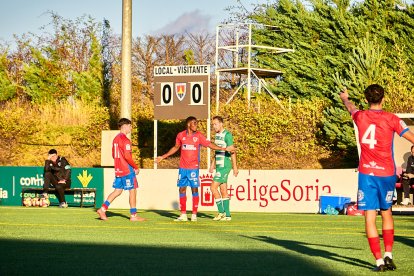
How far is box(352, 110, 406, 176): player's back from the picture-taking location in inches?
393

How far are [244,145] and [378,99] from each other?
2354 centimetres

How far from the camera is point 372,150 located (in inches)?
394

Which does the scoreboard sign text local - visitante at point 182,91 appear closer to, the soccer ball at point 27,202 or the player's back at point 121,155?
the soccer ball at point 27,202

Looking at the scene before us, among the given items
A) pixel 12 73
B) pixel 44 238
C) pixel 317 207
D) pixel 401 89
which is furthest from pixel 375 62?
pixel 12 73

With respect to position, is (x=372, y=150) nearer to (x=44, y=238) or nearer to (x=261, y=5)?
(x=44, y=238)

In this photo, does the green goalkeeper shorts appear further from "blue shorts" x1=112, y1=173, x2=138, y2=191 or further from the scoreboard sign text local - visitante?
the scoreboard sign text local - visitante

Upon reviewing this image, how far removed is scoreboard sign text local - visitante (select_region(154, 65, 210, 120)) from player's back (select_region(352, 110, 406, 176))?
19.7 m

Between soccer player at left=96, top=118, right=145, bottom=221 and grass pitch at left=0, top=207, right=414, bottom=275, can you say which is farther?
soccer player at left=96, top=118, right=145, bottom=221

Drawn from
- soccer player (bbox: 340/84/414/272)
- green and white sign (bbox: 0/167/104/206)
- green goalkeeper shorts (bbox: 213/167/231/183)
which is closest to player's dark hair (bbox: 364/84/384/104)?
soccer player (bbox: 340/84/414/272)

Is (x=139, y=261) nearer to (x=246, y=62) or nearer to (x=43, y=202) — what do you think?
(x=43, y=202)

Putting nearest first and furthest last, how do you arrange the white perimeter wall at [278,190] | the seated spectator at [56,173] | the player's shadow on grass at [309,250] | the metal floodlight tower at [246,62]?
the player's shadow on grass at [309,250] → the white perimeter wall at [278,190] → the seated spectator at [56,173] → the metal floodlight tower at [246,62]

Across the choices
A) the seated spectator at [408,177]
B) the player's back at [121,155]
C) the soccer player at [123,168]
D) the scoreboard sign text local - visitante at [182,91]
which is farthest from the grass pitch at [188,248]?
the scoreboard sign text local - visitante at [182,91]

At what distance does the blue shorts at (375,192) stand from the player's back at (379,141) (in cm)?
6

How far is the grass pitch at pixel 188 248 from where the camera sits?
31.8 ft
